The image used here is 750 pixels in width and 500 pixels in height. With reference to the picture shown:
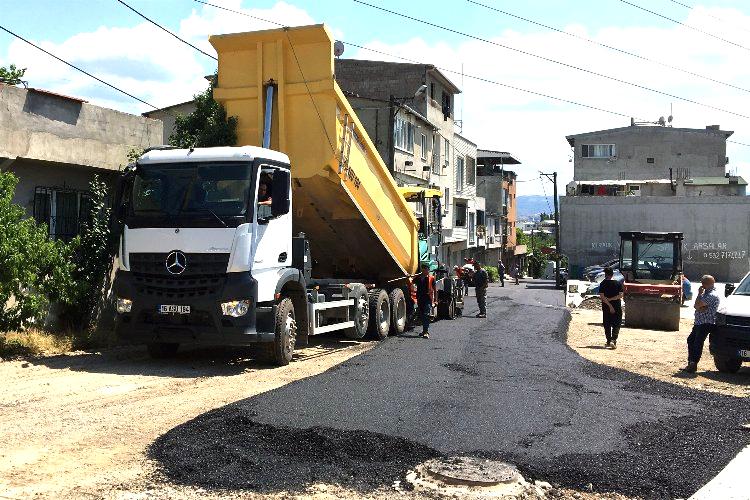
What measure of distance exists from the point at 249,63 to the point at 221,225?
400cm

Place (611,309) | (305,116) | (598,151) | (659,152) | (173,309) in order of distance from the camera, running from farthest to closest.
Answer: (598,151) → (659,152) → (611,309) → (305,116) → (173,309)

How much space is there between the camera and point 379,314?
16172 millimetres

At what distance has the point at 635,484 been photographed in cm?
647

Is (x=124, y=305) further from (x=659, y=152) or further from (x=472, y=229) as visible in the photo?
(x=659, y=152)

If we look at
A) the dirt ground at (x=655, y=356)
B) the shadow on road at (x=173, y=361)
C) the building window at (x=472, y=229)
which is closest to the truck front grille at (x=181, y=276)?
the shadow on road at (x=173, y=361)

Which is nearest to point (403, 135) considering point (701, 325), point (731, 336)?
point (701, 325)

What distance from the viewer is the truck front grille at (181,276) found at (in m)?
11.0

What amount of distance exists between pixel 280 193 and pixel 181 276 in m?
1.97

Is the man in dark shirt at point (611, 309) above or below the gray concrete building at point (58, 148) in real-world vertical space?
below

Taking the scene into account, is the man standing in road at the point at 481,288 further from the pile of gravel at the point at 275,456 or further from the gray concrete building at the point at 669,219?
the gray concrete building at the point at 669,219

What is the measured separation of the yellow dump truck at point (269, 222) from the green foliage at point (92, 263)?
2.15 meters

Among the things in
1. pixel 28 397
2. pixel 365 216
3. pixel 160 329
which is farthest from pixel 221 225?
pixel 365 216

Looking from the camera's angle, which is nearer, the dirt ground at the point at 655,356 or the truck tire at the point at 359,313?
the dirt ground at the point at 655,356

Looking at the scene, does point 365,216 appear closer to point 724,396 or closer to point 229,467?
point 724,396
